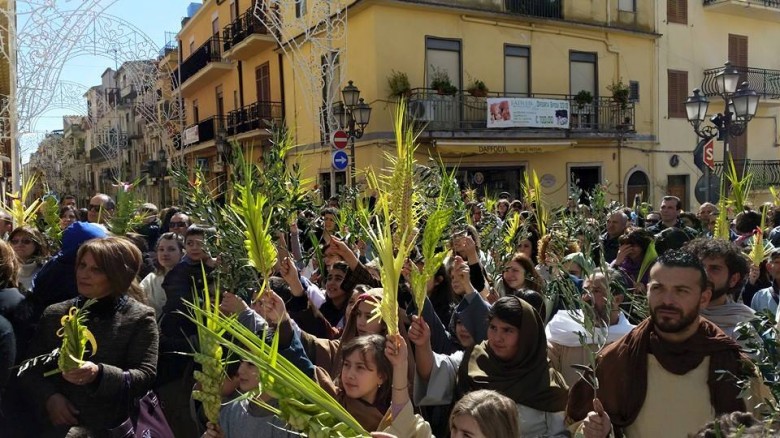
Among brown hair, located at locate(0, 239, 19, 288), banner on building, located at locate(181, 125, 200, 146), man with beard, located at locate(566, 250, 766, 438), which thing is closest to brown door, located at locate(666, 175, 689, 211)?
banner on building, located at locate(181, 125, 200, 146)

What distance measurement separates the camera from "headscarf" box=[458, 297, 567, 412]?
2.91 metres

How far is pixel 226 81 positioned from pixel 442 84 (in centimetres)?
Answer: 1143

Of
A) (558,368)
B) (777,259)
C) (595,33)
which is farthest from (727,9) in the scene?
(558,368)

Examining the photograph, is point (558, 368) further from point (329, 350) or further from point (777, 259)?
point (777, 259)

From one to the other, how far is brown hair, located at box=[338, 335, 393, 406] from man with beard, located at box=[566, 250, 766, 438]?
2.67 ft

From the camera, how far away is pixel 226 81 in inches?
974

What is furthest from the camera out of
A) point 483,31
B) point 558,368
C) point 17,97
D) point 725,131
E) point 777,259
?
point 483,31

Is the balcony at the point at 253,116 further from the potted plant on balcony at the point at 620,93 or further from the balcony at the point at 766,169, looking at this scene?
the balcony at the point at 766,169

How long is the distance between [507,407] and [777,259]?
118 inches

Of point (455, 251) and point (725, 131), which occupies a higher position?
point (725, 131)

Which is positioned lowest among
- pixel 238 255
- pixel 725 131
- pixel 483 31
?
pixel 238 255

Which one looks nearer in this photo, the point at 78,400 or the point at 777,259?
the point at 78,400

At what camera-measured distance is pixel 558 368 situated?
357cm

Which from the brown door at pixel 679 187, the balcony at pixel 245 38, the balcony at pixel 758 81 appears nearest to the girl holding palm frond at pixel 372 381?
the balcony at pixel 245 38
